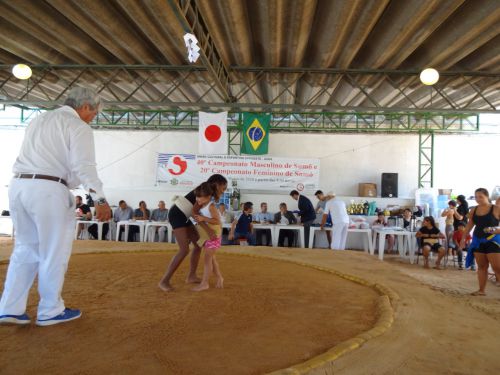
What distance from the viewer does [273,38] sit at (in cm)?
605

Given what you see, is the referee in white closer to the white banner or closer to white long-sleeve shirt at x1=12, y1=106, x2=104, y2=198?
white long-sleeve shirt at x1=12, y1=106, x2=104, y2=198

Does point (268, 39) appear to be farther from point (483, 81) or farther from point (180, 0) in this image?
point (483, 81)

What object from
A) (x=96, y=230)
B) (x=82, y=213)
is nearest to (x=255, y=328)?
(x=96, y=230)

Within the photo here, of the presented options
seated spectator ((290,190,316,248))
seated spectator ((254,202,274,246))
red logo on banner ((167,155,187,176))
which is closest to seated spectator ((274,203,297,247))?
seated spectator ((254,202,274,246))

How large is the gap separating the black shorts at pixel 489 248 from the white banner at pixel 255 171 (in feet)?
18.2

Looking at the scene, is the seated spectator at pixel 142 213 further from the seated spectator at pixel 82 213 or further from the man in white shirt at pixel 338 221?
the man in white shirt at pixel 338 221

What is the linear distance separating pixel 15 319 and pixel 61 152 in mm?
993

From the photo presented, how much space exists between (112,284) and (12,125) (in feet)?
43.6

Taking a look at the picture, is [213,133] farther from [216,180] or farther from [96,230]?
[216,180]

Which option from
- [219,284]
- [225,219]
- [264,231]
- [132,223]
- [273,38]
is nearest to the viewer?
[219,284]

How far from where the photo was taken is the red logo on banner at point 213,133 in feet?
27.8

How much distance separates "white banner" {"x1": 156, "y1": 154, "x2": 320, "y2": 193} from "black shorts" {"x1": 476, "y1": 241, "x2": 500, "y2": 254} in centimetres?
556

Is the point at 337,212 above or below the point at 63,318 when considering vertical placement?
above

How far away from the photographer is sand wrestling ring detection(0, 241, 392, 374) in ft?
6.04
